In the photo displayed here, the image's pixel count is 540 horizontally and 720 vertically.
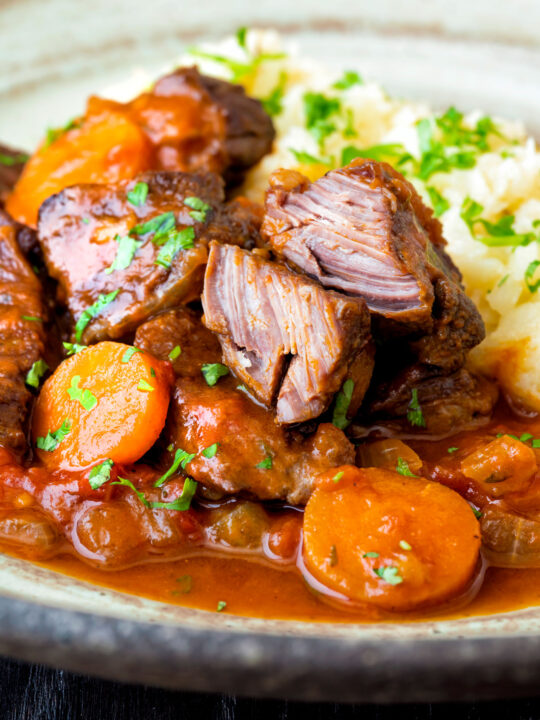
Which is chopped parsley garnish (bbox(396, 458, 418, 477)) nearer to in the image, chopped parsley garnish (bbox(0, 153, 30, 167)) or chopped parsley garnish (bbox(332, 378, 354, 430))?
chopped parsley garnish (bbox(332, 378, 354, 430))

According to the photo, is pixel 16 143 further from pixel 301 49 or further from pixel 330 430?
pixel 330 430

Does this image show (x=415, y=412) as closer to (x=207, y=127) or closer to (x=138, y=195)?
(x=138, y=195)

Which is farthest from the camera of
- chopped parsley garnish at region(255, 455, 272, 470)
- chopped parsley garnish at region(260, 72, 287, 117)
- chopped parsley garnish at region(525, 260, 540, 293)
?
chopped parsley garnish at region(260, 72, 287, 117)

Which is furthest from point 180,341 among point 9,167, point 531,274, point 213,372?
point 9,167

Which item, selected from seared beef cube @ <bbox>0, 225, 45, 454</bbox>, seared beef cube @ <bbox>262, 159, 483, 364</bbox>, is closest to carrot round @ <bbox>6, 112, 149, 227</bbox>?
seared beef cube @ <bbox>0, 225, 45, 454</bbox>

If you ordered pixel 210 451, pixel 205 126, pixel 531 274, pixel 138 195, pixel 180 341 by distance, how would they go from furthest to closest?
1. pixel 205 126
2. pixel 531 274
3. pixel 138 195
4. pixel 180 341
5. pixel 210 451

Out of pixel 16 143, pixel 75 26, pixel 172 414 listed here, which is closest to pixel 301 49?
pixel 75 26
